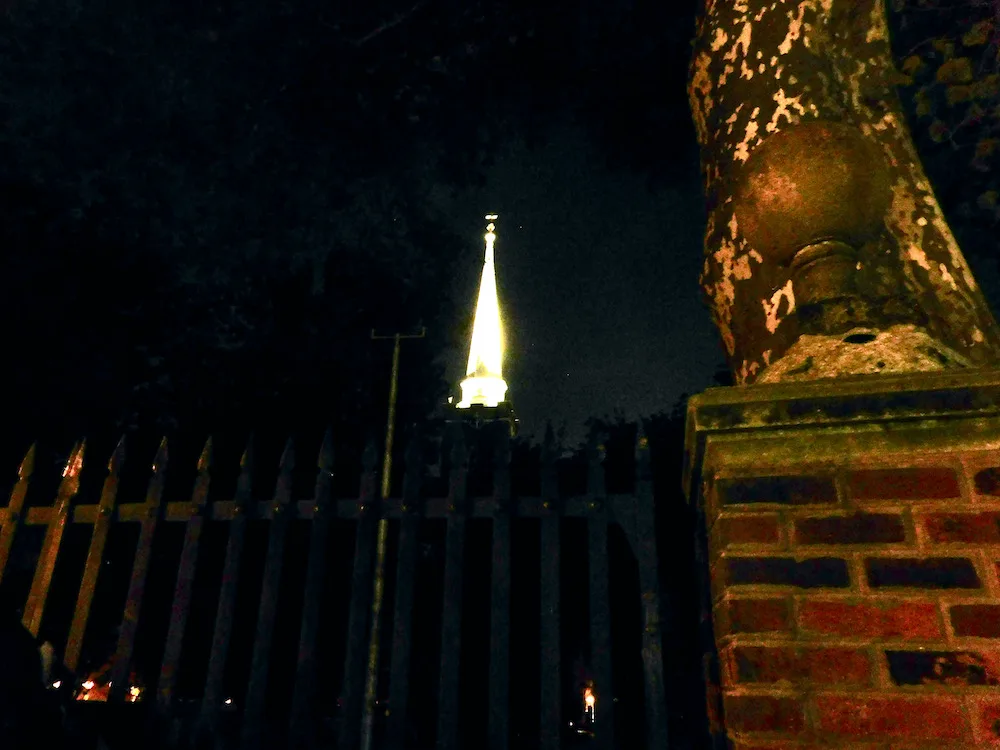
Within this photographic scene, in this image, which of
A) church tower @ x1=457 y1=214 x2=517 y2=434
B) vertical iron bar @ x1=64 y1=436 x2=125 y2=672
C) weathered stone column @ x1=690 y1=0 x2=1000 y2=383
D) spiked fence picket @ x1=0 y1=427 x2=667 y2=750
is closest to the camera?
weathered stone column @ x1=690 y1=0 x2=1000 y2=383

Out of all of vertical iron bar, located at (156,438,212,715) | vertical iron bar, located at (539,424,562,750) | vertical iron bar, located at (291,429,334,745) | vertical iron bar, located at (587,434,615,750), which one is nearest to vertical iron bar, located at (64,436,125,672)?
vertical iron bar, located at (156,438,212,715)

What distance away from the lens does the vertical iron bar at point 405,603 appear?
3.02 metres

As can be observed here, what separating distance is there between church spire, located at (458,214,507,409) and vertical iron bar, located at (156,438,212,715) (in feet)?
107

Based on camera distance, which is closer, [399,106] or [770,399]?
[770,399]

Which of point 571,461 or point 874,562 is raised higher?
point 571,461

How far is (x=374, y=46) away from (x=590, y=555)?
18.6 feet

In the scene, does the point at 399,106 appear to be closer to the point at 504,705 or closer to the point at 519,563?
the point at 504,705

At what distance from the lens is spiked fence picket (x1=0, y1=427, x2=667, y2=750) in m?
2.97

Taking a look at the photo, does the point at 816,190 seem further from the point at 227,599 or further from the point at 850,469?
the point at 227,599

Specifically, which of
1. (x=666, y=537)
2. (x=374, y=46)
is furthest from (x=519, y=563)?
(x=374, y=46)

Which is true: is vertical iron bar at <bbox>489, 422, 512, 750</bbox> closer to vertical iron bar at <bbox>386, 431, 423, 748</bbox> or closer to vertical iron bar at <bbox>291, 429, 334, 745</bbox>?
vertical iron bar at <bbox>386, 431, 423, 748</bbox>

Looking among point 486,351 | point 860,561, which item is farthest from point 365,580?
point 486,351

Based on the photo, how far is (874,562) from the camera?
5.03ft

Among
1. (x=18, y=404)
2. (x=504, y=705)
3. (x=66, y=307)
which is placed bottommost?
(x=504, y=705)
